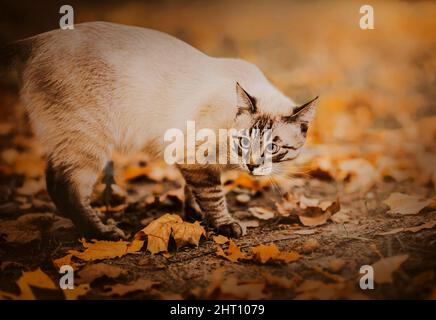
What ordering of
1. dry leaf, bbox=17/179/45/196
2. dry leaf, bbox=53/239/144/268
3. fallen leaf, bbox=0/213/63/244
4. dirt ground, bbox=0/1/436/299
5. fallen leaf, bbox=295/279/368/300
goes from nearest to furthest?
fallen leaf, bbox=295/279/368/300 < dirt ground, bbox=0/1/436/299 < dry leaf, bbox=53/239/144/268 < fallen leaf, bbox=0/213/63/244 < dry leaf, bbox=17/179/45/196

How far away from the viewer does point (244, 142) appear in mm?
2311

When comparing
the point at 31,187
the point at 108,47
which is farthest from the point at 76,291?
the point at 31,187

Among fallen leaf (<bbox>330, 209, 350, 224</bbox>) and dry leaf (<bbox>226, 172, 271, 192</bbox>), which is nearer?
fallen leaf (<bbox>330, 209, 350, 224</bbox>)

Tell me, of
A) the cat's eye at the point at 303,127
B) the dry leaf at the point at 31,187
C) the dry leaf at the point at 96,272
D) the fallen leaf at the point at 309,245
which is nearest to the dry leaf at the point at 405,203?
the fallen leaf at the point at 309,245

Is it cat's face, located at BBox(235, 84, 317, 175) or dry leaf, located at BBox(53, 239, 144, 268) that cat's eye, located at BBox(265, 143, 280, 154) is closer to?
cat's face, located at BBox(235, 84, 317, 175)

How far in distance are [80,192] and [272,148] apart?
1124 mm

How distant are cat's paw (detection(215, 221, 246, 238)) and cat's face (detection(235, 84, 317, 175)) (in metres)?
0.37

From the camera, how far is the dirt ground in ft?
6.48

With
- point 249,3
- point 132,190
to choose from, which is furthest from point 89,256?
point 249,3

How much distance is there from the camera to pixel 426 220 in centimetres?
238

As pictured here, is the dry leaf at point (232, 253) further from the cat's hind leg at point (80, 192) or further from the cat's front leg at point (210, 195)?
the cat's hind leg at point (80, 192)

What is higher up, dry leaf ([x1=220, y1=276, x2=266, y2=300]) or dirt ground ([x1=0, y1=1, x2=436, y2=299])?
dirt ground ([x1=0, y1=1, x2=436, y2=299])

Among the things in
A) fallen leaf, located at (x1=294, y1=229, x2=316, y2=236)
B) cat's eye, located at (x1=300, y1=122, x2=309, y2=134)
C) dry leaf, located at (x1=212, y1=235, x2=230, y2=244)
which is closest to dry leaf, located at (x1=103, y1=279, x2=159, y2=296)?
dry leaf, located at (x1=212, y1=235, x2=230, y2=244)

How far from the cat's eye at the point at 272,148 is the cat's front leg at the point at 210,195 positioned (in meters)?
0.35
